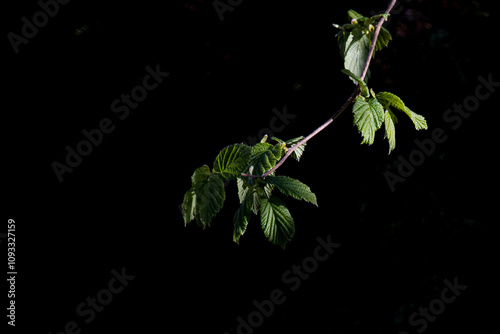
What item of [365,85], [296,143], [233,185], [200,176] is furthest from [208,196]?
[233,185]

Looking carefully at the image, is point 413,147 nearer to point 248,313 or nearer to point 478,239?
point 478,239

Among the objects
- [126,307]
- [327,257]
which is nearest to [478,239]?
[327,257]

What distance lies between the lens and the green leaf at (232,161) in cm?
91

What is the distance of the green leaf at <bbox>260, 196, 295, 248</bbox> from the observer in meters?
0.93

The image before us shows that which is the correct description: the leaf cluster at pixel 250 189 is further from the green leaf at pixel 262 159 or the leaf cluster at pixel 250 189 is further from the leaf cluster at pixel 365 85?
the leaf cluster at pixel 365 85

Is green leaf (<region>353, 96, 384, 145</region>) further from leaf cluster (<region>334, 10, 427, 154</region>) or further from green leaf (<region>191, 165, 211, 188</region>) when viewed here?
green leaf (<region>191, 165, 211, 188</region>)

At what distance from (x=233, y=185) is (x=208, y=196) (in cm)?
194

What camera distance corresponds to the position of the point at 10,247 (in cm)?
337

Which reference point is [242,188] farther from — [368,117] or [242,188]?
[368,117]

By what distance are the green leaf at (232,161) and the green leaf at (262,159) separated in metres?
0.02

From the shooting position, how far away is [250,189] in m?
0.92

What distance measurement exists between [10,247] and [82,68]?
136cm

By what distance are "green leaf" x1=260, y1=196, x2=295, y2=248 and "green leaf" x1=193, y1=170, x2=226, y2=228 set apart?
0.31 ft

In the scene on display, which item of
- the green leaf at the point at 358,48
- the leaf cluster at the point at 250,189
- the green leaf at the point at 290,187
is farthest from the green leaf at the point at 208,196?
the green leaf at the point at 358,48
